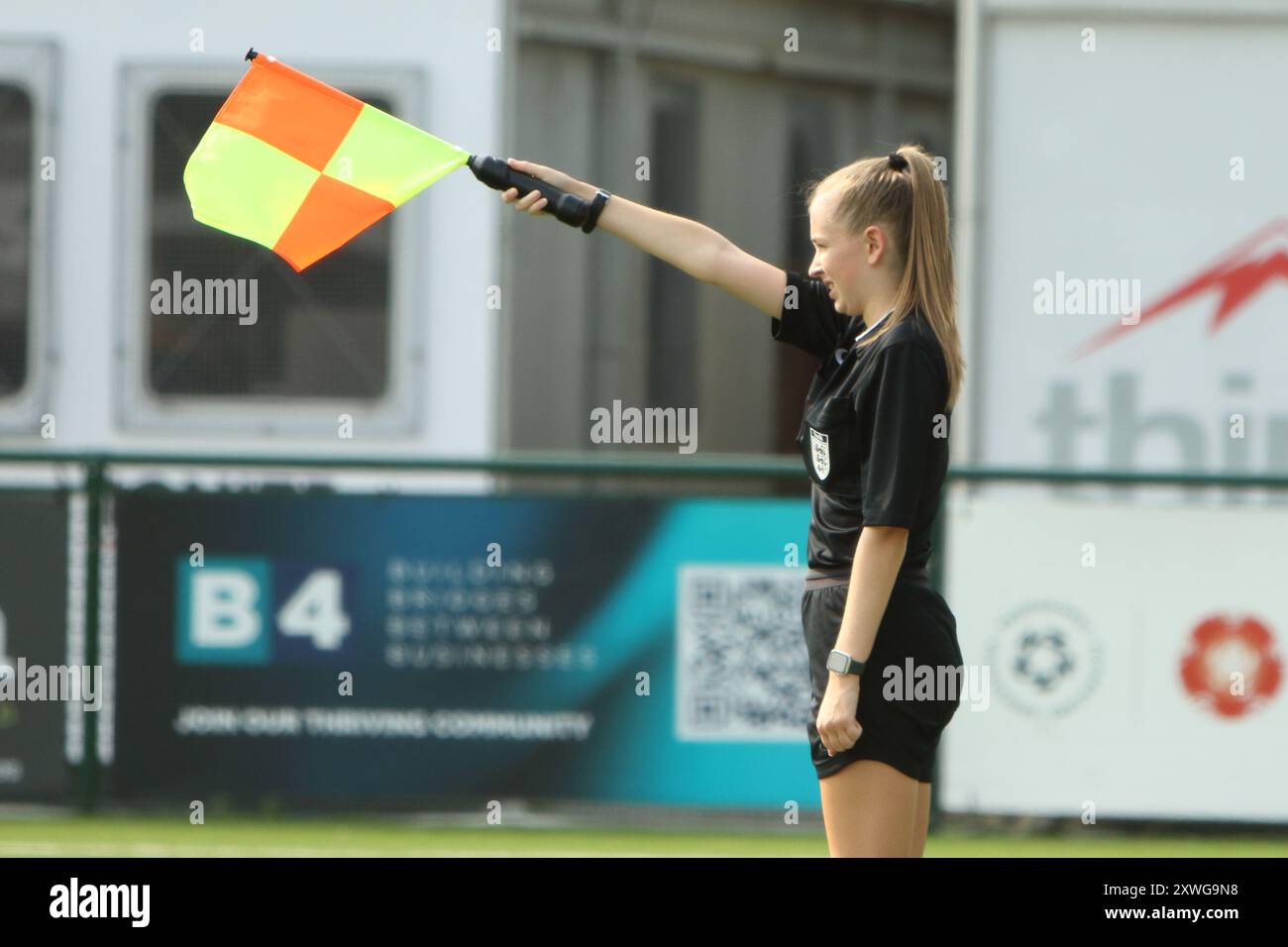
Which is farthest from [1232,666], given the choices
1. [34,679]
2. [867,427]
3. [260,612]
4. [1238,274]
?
[34,679]

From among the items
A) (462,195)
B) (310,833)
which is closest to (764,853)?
(310,833)

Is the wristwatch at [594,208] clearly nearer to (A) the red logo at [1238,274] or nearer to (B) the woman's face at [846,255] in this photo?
(B) the woman's face at [846,255]

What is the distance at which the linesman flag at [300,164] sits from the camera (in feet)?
13.5

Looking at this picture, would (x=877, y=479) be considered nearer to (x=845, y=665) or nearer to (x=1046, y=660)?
(x=845, y=665)

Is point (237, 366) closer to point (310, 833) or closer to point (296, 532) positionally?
point (296, 532)

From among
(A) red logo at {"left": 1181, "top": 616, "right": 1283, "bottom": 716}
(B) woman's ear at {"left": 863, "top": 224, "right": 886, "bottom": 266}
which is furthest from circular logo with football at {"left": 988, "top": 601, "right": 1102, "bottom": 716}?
(B) woman's ear at {"left": 863, "top": 224, "right": 886, "bottom": 266}

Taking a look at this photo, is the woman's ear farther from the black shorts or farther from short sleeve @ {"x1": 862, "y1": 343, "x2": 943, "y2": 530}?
the black shorts

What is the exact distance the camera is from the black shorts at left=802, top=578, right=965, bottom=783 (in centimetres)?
375

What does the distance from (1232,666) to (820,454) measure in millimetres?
4619

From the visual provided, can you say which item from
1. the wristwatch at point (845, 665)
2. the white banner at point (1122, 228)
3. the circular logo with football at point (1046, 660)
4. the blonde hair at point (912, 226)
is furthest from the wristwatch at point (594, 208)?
the white banner at point (1122, 228)

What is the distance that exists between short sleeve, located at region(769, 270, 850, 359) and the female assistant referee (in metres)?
A: 0.04

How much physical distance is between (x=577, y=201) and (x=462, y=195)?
196 inches

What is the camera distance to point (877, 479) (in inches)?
145

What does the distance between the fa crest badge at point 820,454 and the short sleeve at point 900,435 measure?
0.14 m
